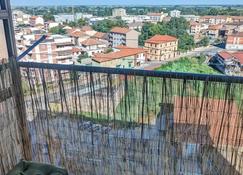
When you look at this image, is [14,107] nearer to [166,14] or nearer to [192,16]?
[166,14]

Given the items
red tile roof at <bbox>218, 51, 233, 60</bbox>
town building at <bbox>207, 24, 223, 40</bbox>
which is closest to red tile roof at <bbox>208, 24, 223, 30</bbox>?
town building at <bbox>207, 24, 223, 40</bbox>

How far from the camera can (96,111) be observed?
1.93 metres

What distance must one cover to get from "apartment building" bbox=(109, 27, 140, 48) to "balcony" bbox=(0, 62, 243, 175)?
24.9 inches

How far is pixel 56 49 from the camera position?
304 centimetres

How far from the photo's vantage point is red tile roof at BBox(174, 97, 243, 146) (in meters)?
1.67

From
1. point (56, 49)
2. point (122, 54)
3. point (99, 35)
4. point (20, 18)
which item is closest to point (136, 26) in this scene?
point (122, 54)

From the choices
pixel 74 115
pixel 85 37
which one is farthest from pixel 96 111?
pixel 85 37

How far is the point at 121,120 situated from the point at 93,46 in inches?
45.1

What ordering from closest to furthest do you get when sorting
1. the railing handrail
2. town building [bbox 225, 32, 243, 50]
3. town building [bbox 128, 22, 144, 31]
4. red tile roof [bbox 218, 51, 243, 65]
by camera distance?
the railing handrail
red tile roof [bbox 218, 51, 243, 65]
town building [bbox 225, 32, 243, 50]
town building [bbox 128, 22, 144, 31]

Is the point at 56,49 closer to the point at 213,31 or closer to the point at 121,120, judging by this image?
the point at 121,120

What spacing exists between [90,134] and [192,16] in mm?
1265

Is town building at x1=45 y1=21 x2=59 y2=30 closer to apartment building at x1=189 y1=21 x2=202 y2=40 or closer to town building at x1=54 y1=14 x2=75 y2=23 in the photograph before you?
town building at x1=54 y1=14 x2=75 y2=23

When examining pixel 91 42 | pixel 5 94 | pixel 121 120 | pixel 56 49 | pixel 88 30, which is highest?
pixel 88 30

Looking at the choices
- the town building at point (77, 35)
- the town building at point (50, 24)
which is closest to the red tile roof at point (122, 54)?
the town building at point (77, 35)
